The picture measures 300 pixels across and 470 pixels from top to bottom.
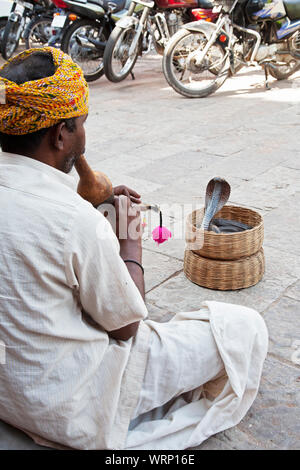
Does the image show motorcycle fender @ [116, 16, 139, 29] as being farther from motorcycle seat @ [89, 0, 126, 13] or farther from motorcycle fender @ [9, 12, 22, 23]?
motorcycle fender @ [9, 12, 22, 23]

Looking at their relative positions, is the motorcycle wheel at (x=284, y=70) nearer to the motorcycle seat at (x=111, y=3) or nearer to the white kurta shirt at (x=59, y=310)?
the motorcycle seat at (x=111, y=3)

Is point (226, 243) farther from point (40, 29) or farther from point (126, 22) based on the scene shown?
point (40, 29)

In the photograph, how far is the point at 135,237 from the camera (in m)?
1.82

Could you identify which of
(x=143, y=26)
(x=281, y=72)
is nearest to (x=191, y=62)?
(x=143, y=26)

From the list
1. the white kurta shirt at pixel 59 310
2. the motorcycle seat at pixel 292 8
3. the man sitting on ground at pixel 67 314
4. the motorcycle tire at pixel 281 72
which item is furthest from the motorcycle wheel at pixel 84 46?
the white kurta shirt at pixel 59 310

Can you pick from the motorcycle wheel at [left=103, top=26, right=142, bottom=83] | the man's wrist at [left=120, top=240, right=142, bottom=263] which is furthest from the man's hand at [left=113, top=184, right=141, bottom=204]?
the motorcycle wheel at [left=103, top=26, right=142, bottom=83]

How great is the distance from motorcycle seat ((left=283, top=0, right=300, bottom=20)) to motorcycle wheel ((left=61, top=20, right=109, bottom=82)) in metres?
2.42

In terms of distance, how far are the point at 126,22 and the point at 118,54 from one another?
424 millimetres

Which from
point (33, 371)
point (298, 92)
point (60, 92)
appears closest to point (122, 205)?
point (60, 92)

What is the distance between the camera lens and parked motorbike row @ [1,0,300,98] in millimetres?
6324

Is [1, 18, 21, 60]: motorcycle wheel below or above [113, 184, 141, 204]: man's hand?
below

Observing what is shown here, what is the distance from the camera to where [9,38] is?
342 inches

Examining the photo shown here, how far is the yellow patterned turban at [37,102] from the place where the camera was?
1332mm

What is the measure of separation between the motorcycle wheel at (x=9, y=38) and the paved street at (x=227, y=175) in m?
1.84
